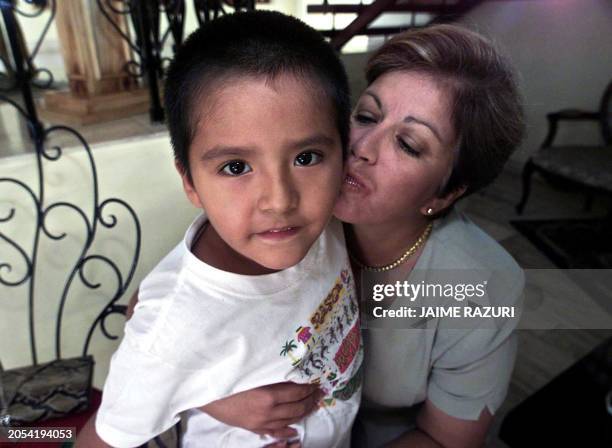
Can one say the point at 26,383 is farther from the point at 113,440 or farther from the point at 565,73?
the point at 565,73

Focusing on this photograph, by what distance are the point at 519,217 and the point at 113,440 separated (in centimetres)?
348

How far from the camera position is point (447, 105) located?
78 centimetres

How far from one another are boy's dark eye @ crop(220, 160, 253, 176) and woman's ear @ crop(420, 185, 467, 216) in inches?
19.2

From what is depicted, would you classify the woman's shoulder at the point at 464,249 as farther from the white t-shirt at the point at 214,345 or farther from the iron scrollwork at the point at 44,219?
the iron scrollwork at the point at 44,219

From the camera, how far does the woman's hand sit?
680 mm

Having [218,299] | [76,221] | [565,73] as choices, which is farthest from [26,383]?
[565,73]

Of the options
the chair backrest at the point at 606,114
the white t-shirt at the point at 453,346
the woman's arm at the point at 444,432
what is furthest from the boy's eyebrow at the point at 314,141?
the chair backrest at the point at 606,114

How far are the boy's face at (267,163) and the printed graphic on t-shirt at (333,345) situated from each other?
0.17 m

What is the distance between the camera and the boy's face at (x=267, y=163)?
530 mm

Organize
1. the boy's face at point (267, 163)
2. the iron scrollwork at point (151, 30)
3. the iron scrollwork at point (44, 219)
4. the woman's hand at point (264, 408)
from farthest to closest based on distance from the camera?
the iron scrollwork at point (151, 30), the iron scrollwork at point (44, 219), the woman's hand at point (264, 408), the boy's face at point (267, 163)

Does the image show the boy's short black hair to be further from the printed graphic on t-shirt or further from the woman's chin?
the printed graphic on t-shirt

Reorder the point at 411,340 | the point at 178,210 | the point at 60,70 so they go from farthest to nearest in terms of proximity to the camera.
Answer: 1. the point at 60,70
2. the point at 178,210
3. the point at 411,340

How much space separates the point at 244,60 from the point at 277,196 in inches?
7.1

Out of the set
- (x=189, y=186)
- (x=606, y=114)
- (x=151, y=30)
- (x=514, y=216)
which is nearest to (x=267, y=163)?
(x=189, y=186)
